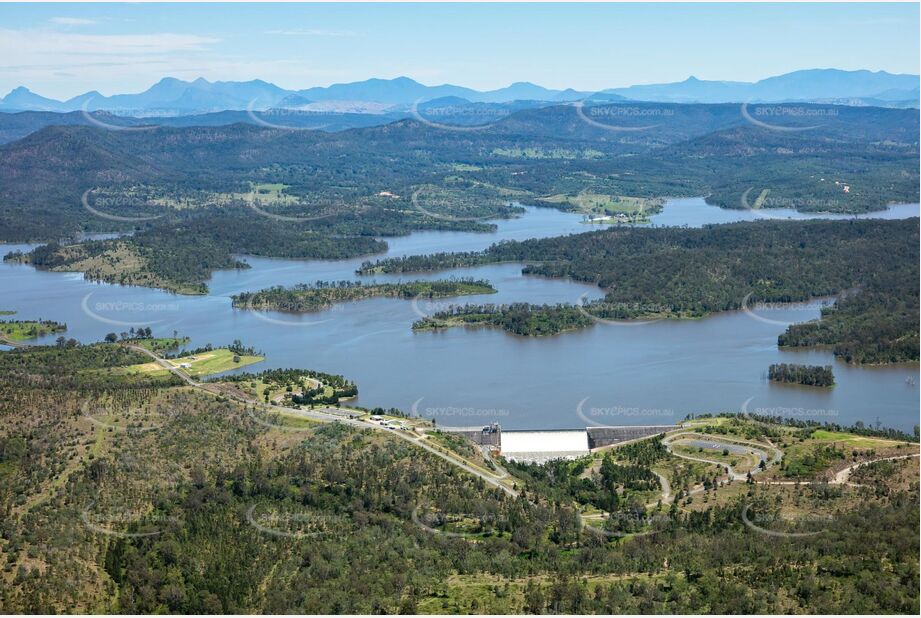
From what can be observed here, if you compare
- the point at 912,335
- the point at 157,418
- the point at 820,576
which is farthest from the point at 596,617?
the point at 912,335

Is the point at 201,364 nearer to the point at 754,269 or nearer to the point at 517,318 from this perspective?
the point at 517,318

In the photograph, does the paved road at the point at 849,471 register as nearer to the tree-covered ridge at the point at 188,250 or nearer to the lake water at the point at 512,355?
the lake water at the point at 512,355

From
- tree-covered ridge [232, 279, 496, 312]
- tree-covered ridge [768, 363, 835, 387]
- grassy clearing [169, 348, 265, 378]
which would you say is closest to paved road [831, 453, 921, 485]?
tree-covered ridge [768, 363, 835, 387]

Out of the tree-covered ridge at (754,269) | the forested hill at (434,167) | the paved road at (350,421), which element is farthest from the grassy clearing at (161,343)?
the forested hill at (434,167)

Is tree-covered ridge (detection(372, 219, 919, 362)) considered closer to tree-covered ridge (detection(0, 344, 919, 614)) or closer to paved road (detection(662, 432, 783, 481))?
paved road (detection(662, 432, 783, 481))

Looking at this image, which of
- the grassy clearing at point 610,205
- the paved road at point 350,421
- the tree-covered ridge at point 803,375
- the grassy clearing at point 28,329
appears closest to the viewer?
the paved road at point 350,421

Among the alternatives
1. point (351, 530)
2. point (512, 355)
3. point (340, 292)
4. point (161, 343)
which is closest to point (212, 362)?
point (161, 343)
